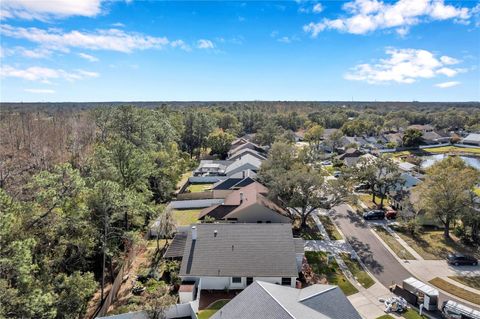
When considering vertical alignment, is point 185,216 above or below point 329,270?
above

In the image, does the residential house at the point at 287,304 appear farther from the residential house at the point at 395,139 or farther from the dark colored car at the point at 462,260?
the residential house at the point at 395,139

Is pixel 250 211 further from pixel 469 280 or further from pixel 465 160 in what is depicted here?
pixel 465 160

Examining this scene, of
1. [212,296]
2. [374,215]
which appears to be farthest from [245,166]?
[212,296]

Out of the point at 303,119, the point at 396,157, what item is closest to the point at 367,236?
the point at 396,157

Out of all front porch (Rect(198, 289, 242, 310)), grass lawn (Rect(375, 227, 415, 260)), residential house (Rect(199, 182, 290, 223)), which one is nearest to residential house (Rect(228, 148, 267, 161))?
residential house (Rect(199, 182, 290, 223))

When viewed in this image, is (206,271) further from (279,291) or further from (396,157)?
(396,157)

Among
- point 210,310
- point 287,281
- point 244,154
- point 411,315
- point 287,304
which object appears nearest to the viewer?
point 287,304

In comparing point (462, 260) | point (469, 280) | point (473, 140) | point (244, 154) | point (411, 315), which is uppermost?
point (473, 140)
